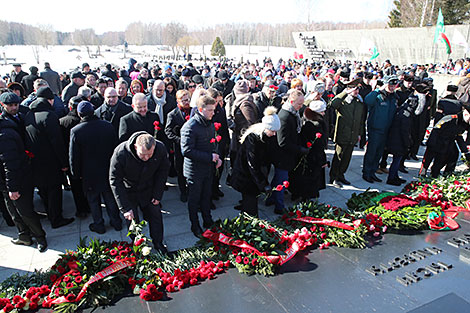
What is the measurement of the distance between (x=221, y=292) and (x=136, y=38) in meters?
119

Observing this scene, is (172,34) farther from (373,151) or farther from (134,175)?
(134,175)

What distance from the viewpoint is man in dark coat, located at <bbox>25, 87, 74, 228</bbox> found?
4488mm

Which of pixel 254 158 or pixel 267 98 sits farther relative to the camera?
pixel 267 98

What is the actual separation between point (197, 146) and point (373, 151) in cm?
422

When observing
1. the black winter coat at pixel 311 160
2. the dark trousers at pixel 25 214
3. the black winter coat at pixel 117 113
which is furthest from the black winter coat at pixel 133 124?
the black winter coat at pixel 311 160

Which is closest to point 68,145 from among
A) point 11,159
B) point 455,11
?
point 11,159

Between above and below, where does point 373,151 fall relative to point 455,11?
below

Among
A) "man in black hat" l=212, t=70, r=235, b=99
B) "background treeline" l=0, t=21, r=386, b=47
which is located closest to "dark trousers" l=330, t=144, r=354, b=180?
"man in black hat" l=212, t=70, r=235, b=99

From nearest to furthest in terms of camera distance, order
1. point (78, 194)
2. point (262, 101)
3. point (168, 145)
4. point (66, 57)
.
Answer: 1. point (78, 194)
2. point (168, 145)
3. point (262, 101)
4. point (66, 57)

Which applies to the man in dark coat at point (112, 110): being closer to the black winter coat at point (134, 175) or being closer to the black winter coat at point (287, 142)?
the black winter coat at point (134, 175)

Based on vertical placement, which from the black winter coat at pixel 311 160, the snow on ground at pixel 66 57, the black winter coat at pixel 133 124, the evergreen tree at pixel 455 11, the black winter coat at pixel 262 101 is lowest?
the black winter coat at pixel 311 160

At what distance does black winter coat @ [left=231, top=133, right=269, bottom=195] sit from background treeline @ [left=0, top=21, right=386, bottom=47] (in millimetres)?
64356

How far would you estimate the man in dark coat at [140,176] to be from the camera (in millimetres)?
3646

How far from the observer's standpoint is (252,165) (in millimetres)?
4453
